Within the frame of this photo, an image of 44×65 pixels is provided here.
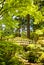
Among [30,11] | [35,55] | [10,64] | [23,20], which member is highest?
[30,11]

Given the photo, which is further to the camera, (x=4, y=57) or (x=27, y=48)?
(x=27, y=48)

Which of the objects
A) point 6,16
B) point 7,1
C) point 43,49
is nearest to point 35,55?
point 43,49

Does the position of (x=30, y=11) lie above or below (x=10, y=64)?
above

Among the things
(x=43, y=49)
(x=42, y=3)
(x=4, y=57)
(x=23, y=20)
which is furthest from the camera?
(x=23, y=20)

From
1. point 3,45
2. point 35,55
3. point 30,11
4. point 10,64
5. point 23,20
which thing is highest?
point 30,11

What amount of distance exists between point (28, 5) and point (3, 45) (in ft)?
9.63

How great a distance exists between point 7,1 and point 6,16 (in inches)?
39.3

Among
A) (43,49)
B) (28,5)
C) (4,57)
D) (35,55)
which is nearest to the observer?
(4,57)

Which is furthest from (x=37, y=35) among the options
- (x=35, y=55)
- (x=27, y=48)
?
(x=35, y=55)

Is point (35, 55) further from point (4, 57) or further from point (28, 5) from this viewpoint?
point (4, 57)

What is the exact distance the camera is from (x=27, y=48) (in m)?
16.5

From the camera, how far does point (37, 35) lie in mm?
20562

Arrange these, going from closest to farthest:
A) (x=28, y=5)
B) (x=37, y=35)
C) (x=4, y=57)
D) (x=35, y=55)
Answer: (x=4, y=57) → (x=28, y=5) → (x=35, y=55) → (x=37, y=35)

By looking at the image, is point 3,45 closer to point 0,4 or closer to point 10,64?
point 10,64
